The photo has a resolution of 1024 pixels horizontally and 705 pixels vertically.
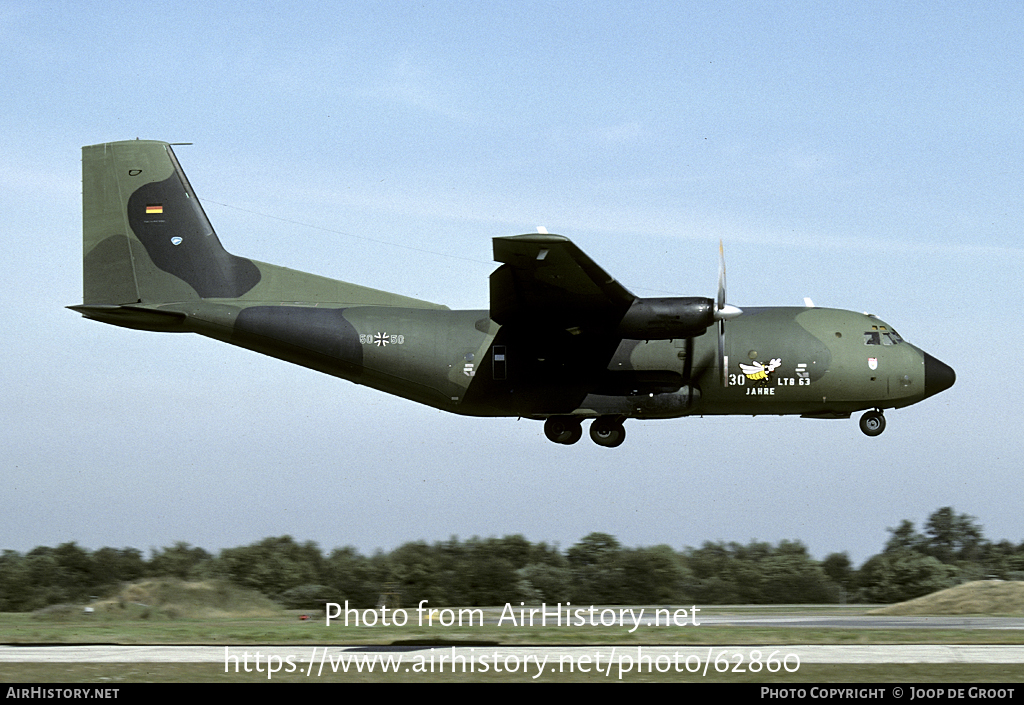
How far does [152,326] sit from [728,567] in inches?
723

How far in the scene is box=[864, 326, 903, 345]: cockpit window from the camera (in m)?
23.3

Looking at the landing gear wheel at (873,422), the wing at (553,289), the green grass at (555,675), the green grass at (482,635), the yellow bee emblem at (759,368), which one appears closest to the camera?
the green grass at (555,675)

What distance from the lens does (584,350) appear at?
75.7 feet

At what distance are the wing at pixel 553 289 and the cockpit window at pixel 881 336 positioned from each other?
17.9 feet

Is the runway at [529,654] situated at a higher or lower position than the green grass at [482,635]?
higher

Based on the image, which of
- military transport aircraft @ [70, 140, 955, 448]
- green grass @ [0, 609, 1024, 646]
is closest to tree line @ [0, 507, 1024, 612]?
green grass @ [0, 609, 1024, 646]

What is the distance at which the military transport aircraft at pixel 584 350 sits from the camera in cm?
2233

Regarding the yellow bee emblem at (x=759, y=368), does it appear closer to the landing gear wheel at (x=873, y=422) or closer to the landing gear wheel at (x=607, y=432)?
the landing gear wheel at (x=873, y=422)

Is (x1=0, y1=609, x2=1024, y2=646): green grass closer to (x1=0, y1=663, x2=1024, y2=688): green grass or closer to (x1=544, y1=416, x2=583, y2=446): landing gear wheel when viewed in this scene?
(x1=0, y1=663, x2=1024, y2=688): green grass

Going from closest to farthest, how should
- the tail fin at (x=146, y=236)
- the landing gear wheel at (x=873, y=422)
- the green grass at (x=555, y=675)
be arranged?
1. the green grass at (x=555, y=675)
2. the landing gear wheel at (x=873, y=422)
3. the tail fin at (x=146, y=236)

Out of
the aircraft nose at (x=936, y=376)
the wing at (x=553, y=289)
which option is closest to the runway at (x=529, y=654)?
→ the aircraft nose at (x=936, y=376)

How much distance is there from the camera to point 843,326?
23328 millimetres
